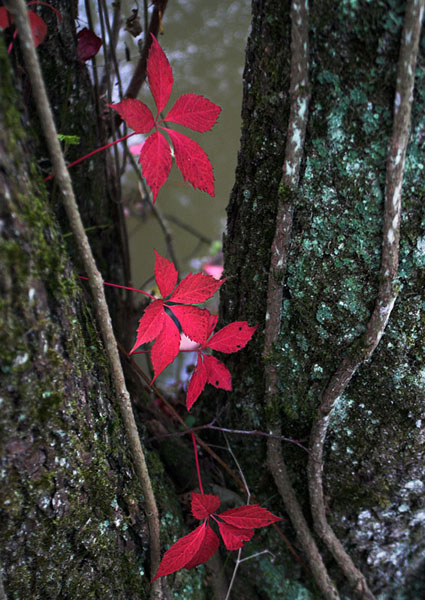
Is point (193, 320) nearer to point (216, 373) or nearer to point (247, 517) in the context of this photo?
point (216, 373)

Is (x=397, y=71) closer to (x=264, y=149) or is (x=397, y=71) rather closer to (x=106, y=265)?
(x=264, y=149)

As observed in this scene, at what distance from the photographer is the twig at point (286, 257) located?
60cm

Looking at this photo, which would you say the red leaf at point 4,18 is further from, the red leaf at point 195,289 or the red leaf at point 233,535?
the red leaf at point 233,535

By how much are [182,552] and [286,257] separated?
535 mm

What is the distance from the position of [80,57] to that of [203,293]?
0.58 metres

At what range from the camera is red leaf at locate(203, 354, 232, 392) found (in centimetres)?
79

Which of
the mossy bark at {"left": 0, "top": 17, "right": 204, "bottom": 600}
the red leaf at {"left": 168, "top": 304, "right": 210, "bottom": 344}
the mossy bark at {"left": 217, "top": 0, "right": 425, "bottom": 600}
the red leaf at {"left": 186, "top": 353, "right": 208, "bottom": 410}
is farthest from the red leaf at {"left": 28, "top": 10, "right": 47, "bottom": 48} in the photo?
the red leaf at {"left": 186, "top": 353, "right": 208, "bottom": 410}

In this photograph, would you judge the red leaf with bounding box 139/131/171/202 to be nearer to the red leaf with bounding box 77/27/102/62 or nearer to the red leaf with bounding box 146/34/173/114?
the red leaf with bounding box 146/34/173/114

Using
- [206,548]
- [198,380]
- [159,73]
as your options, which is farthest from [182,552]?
[159,73]

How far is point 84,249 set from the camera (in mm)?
602

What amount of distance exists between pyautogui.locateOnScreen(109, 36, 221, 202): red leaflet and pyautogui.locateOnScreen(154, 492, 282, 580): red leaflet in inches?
21.0

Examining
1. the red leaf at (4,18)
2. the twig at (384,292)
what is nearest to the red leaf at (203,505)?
the twig at (384,292)

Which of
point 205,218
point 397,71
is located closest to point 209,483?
point 397,71

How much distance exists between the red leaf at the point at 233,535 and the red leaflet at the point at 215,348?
229 mm
